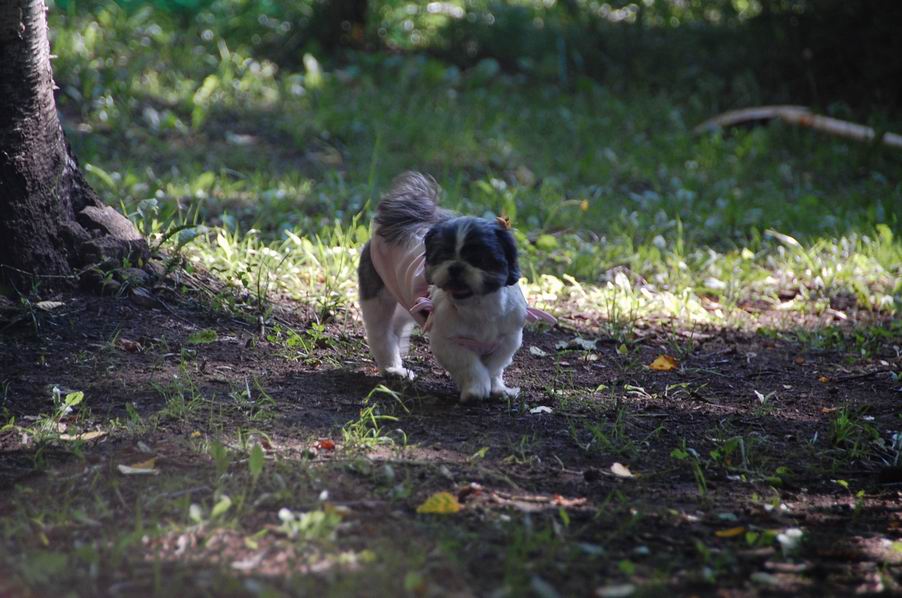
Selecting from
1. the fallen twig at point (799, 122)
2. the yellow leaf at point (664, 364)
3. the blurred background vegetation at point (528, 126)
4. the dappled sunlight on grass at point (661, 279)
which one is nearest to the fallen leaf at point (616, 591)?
the yellow leaf at point (664, 364)

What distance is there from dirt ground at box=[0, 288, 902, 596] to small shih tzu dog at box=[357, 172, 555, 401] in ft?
0.56

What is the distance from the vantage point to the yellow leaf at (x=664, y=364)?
4965mm

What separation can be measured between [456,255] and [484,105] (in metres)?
A: 6.33

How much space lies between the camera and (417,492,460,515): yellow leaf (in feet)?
10.2

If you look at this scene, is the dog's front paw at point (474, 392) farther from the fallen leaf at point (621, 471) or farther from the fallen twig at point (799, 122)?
the fallen twig at point (799, 122)

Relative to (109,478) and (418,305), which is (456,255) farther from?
(109,478)

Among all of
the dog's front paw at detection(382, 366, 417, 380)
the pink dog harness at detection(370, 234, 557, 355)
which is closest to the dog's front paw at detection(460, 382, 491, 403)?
the pink dog harness at detection(370, 234, 557, 355)

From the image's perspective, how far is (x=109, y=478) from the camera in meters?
3.24

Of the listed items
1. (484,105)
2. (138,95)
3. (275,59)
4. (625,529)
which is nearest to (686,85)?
(484,105)

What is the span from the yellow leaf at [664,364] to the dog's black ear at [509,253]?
1.19 m

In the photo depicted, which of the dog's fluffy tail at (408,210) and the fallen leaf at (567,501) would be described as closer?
the fallen leaf at (567,501)

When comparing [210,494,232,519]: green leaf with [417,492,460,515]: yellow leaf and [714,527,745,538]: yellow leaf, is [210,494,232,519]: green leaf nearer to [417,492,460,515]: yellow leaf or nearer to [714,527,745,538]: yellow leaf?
[417,492,460,515]: yellow leaf

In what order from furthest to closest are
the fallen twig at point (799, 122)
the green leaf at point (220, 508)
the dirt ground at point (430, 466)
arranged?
the fallen twig at point (799, 122) < the green leaf at point (220, 508) < the dirt ground at point (430, 466)

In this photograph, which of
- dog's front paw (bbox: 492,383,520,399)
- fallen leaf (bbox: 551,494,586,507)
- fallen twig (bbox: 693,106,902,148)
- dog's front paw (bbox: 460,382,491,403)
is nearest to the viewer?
fallen leaf (bbox: 551,494,586,507)
